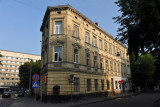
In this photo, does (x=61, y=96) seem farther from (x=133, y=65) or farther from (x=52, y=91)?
(x=133, y=65)

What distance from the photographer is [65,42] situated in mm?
18641

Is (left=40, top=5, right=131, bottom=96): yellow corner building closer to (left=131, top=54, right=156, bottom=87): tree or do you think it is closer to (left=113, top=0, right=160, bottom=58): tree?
(left=113, top=0, right=160, bottom=58): tree

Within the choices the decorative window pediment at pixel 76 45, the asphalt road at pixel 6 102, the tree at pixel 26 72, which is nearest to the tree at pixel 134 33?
the decorative window pediment at pixel 76 45

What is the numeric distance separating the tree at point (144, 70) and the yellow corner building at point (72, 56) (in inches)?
751

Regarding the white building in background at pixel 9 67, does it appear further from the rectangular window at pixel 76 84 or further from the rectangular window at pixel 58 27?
the rectangular window at pixel 76 84

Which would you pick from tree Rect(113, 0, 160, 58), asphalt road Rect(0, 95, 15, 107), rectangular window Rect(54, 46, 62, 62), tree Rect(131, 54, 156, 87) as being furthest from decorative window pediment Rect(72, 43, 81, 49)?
tree Rect(131, 54, 156, 87)

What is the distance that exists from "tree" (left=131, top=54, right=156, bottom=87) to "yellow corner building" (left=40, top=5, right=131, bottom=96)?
19069 mm

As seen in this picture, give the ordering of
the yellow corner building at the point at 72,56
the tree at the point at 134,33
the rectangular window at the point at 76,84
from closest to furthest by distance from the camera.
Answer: the tree at the point at 134,33
the yellow corner building at the point at 72,56
the rectangular window at the point at 76,84

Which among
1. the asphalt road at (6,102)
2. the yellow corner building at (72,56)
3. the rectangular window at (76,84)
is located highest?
the yellow corner building at (72,56)

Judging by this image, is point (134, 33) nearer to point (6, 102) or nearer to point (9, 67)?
point (6, 102)

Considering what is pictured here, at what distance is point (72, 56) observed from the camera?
62.5ft

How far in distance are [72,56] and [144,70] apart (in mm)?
31565

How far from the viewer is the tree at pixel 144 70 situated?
41.5 metres

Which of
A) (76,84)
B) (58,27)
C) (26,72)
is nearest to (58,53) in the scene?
(58,27)
